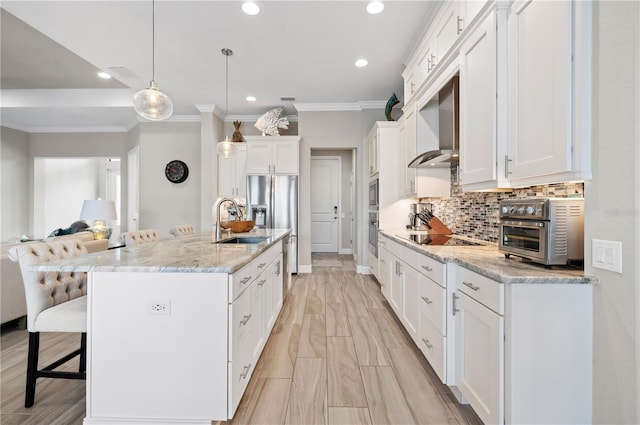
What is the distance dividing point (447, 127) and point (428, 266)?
4.32ft

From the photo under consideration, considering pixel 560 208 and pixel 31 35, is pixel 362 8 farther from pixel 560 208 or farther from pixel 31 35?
pixel 31 35

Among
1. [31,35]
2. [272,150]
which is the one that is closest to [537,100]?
[272,150]

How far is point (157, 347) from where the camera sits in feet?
4.77

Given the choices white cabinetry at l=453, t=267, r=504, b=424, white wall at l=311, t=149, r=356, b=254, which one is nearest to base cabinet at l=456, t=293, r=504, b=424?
white cabinetry at l=453, t=267, r=504, b=424

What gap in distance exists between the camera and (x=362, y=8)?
2.74m

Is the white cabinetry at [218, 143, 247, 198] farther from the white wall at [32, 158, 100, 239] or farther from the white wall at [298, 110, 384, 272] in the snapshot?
the white wall at [32, 158, 100, 239]

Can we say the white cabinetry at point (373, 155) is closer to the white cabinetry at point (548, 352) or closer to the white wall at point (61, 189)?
the white cabinetry at point (548, 352)

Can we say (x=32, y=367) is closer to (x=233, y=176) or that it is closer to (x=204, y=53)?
(x=204, y=53)

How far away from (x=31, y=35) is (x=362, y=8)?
3.74 m

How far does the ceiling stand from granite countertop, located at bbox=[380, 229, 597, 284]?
217cm

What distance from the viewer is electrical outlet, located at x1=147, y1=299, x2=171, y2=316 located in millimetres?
1453

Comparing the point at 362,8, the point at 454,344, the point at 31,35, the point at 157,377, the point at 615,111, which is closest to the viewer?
the point at 615,111

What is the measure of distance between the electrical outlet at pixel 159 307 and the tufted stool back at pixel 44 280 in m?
0.58

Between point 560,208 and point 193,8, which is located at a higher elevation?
point 193,8
